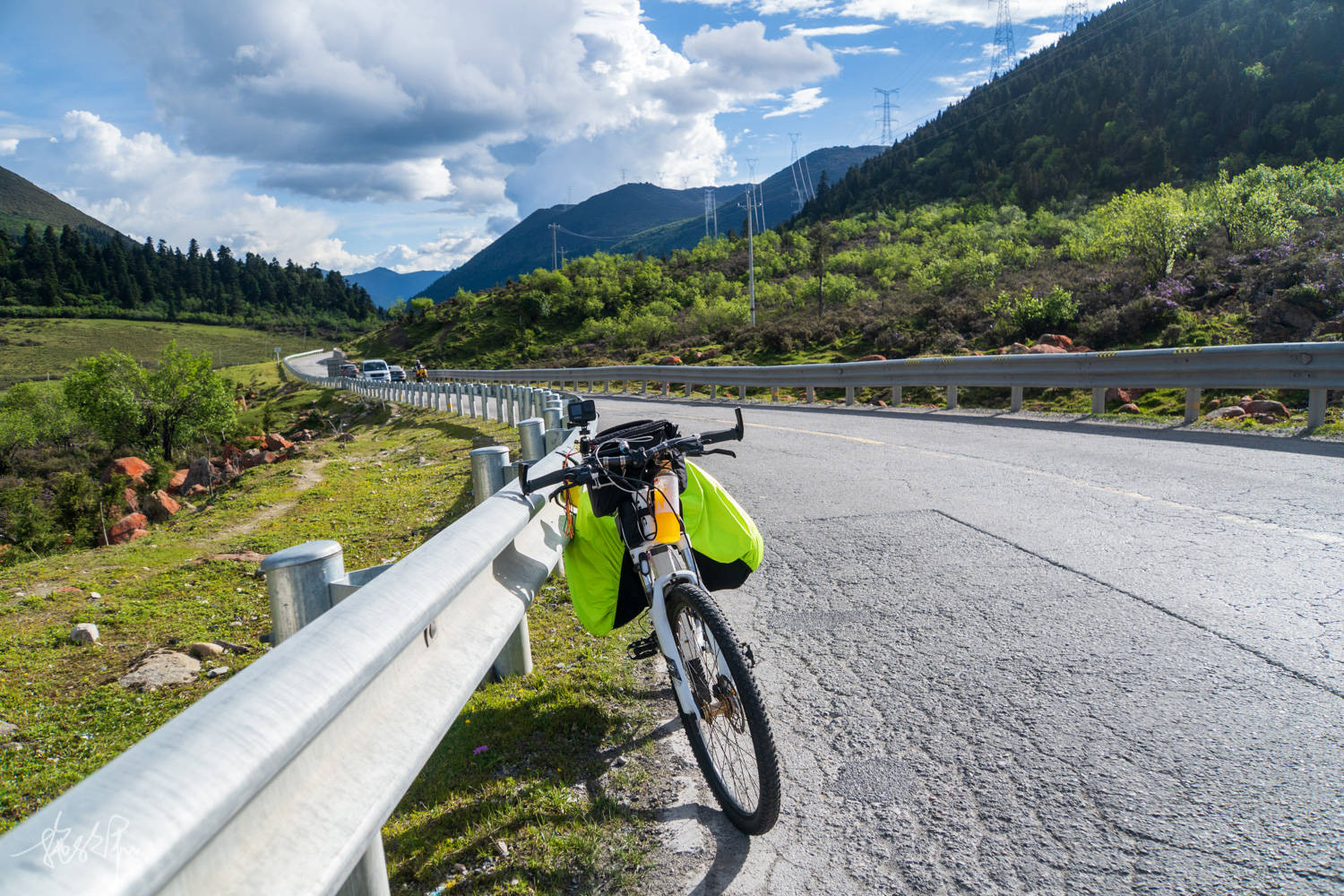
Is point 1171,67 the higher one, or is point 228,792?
point 1171,67

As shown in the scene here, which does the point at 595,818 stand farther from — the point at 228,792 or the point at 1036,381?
the point at 1036,381

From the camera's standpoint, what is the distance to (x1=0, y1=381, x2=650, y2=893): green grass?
268 centimetres

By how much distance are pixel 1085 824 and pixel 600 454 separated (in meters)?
2.05

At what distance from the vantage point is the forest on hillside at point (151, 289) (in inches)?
6353

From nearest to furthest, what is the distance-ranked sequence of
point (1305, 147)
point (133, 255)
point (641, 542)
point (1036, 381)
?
point (641, 542) → point (1036, 381) → point (1305, 147) → point (133, 255)

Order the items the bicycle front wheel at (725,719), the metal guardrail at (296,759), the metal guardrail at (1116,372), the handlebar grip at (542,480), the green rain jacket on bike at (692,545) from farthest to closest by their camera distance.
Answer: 1. the metal guardrail at (1116,372)
2. the green rain jacket on bike at (692,545)
3. the handlebar grip at (542,480)
4. the bicycle front wheel at (725,719)
5. the metal guardrail at (296,759)

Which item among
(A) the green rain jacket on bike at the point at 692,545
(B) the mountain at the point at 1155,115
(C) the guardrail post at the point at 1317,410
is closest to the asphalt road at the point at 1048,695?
(A) the green rain jacket on bike at the point at 692,545

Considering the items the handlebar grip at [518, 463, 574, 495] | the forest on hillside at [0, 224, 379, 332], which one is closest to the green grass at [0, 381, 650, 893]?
the handlebar grip at [518, 463, 574, 495]

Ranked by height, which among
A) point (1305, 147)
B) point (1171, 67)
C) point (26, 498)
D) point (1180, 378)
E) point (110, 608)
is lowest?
point (26, 498)

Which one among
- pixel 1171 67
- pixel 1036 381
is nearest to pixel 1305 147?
pixel 1171 67

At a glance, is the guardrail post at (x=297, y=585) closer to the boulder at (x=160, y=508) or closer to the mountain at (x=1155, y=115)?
the boulder at (x=160, y=508)

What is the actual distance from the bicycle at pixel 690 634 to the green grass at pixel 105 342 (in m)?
130

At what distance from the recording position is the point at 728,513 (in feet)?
11.1

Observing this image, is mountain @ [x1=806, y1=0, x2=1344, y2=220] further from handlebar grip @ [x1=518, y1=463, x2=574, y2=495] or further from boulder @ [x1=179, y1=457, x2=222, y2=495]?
handlebar grip @ [x1=518, y1=463, x2=574, y2=495]
